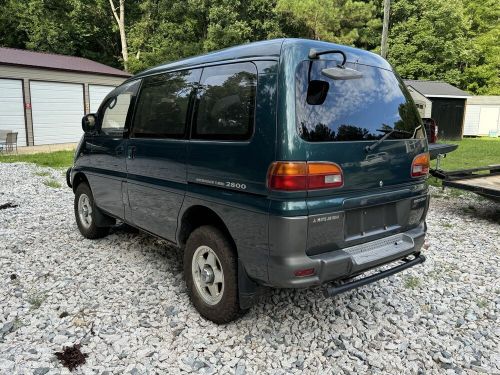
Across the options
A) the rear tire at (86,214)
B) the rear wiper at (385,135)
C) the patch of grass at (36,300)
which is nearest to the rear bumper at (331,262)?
the rear wiper at (385,135)

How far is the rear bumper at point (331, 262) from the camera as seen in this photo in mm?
2652

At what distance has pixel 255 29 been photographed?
2891cm

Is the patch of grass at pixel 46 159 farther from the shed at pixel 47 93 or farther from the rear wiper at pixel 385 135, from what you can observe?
the rear wiper at pixel 385 135

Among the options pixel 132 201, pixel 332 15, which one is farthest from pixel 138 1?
pixel 132 201

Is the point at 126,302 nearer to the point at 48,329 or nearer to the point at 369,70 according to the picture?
the point at 48,329

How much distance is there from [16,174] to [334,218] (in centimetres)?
1005

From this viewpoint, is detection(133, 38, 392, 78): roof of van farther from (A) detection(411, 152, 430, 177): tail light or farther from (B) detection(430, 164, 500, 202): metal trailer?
(B) detection(430, 164, 500, 202): metal trailer

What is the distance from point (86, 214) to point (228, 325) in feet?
9.88

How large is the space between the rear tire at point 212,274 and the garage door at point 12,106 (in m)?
16.0

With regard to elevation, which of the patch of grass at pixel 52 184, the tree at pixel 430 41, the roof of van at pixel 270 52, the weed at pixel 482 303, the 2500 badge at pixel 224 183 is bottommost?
the weed at pixel 482 303

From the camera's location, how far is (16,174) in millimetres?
10477

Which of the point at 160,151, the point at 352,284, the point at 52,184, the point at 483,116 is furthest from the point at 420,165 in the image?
the point at 483,116

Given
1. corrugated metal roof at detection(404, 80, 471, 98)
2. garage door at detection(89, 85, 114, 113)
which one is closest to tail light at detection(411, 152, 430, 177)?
garage door at detection(89, 85, 114, 113)

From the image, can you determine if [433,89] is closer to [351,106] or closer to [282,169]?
[351,106]
